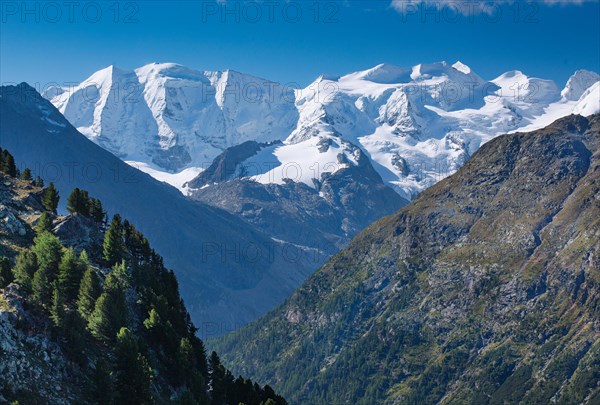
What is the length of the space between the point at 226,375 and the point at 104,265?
23054 millimetres

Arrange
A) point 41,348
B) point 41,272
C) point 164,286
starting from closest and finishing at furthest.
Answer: point 41,348 → point 41,272 → point 164,286

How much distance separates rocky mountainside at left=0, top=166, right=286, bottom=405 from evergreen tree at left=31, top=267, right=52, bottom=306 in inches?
4.1

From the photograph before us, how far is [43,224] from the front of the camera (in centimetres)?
10712

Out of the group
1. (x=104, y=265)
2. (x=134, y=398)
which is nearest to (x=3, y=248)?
(x=104, y=265)

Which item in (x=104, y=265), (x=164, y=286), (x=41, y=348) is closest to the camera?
(x=41, y=348)

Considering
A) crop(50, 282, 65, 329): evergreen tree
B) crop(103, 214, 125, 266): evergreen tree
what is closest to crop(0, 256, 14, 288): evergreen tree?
crop(50, 282, 65, 329): evergreen tree

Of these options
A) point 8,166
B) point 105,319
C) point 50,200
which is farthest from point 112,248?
point 8,166

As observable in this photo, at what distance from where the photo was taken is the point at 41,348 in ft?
247

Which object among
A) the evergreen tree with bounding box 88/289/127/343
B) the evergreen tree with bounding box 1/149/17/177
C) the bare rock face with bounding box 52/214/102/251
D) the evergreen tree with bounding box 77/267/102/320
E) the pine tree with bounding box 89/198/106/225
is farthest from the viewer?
the evergreen tree with bounding box 1/149/17/177

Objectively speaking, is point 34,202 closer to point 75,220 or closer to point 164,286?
point 75,220

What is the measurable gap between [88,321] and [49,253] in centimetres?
1184

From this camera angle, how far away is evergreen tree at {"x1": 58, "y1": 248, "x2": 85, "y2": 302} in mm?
89562

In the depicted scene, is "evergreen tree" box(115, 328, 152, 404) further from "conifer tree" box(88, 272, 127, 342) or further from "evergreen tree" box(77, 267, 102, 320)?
"evergreen tree" box(77, 267, 102, 320)

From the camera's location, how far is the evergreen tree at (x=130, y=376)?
257 ft
